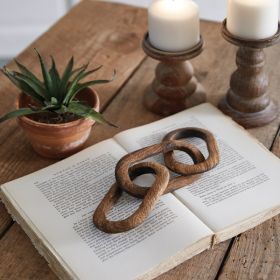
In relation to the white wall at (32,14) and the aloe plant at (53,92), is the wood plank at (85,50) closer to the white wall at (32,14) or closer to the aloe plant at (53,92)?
the aloe plant at (53,92)

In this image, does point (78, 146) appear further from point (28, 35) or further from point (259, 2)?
point (28, 35)

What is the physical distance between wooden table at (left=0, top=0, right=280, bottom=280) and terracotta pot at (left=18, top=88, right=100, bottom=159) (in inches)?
1.1

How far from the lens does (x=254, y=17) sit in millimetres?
954

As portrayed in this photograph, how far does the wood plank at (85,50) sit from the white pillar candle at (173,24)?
0.18 meters

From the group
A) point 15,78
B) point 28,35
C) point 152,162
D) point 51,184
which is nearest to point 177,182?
point 152,162

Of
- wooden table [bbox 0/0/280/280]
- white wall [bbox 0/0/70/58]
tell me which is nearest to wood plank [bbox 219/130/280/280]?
wooden table [bbox 0/0/280/280]

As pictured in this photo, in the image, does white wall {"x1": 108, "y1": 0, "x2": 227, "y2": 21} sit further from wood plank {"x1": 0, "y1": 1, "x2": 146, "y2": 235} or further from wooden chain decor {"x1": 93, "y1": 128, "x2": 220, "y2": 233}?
wooden chain decor {"x1": 93, "y1": 128, "x2": 220, "y2": 233}

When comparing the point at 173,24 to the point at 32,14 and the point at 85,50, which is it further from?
the point at 32,14

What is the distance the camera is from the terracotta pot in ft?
3.04

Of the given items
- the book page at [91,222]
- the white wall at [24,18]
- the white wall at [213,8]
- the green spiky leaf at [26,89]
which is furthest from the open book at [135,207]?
the white wall at [24,18]

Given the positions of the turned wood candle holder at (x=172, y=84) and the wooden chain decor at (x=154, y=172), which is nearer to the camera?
the wooden chain decor at (x=154, y=172)

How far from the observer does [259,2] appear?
3.12 feet

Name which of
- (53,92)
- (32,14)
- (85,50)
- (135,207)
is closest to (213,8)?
(32,14)

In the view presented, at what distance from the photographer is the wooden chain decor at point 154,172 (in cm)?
81
